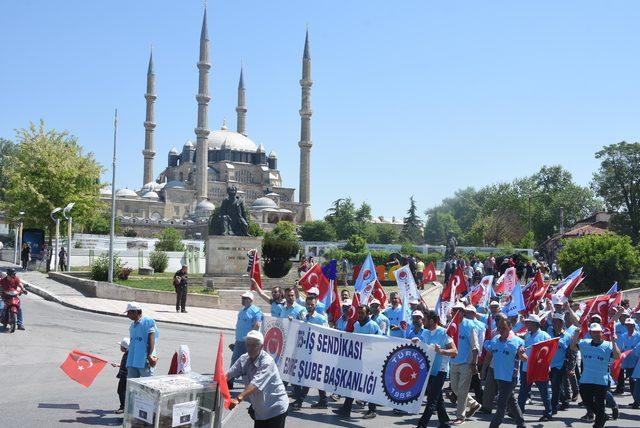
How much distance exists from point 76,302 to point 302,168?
9005cm

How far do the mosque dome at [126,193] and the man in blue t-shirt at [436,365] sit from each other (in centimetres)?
11732

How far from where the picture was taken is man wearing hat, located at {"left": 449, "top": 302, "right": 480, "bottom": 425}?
30.4 feet

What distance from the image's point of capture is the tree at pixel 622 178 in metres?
56.0

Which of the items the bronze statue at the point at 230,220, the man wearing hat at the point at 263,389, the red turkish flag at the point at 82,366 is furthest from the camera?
the bronze statue at the point at 230,220

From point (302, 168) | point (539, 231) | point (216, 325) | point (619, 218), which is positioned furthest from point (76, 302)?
point (302, 168)

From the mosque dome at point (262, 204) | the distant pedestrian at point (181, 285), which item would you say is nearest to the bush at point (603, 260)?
the distant pedestrian at point (181, 285)

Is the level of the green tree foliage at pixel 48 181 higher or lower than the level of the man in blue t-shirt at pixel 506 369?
higher

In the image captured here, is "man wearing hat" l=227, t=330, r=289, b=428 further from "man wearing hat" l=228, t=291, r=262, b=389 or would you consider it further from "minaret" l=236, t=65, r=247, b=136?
"minaret" l=236, t=65, r=247, b=136

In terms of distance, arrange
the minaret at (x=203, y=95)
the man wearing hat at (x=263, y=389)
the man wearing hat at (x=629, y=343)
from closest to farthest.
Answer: the man wearing hat at (x=263, y=389)
the man wearing hat at (x=629, y=343)
the minaret at (x=203, y=95)

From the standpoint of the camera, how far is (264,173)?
139 m

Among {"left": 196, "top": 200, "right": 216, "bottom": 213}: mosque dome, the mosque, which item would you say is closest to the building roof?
the mosque

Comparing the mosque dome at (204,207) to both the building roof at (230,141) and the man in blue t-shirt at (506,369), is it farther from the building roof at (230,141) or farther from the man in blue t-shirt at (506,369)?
the man in blue t-shirt at (506,369)

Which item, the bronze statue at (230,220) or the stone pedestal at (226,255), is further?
the bronze statue at (230,220)

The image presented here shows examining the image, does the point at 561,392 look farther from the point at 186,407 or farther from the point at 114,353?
the point at 114,353
